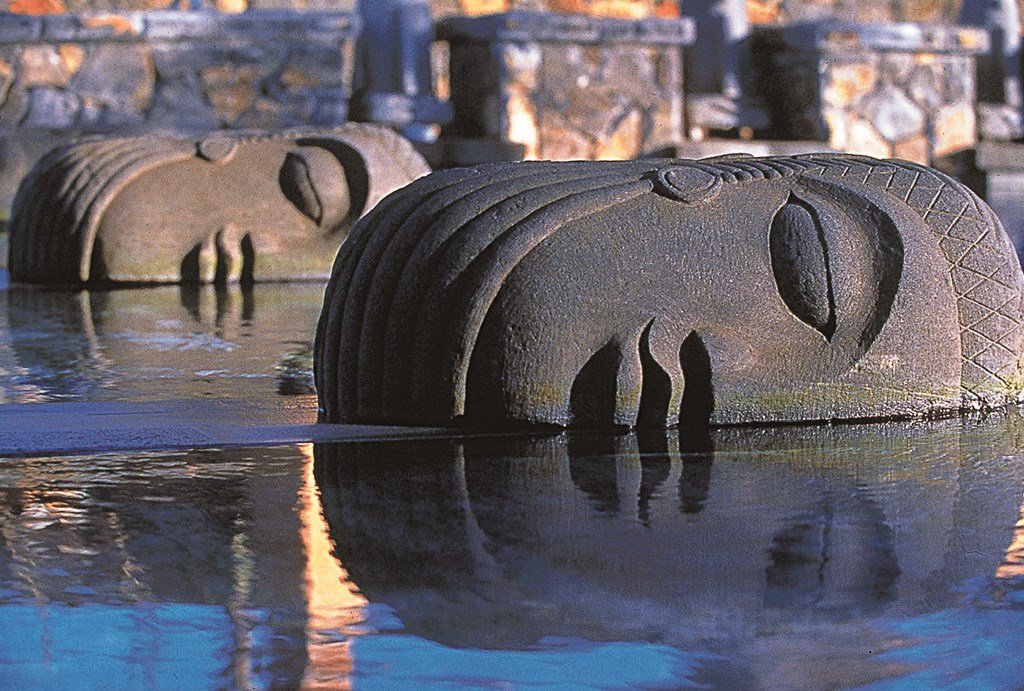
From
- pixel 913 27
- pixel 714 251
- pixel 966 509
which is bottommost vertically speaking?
pixel 966 509

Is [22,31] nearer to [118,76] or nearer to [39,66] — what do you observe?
[39,66]

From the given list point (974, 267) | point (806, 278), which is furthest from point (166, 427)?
point (974, 267)

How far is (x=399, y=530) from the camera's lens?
82.5 inches

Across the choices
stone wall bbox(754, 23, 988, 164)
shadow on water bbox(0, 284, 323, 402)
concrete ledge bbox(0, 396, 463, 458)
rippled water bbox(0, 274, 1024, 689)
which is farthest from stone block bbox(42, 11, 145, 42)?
rippled water bbox(0, 274, 1024, 689)

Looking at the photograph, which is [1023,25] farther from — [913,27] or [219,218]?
[219,218]

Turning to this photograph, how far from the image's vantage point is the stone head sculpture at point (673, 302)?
2746 millimetres

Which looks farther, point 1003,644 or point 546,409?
point 546,409

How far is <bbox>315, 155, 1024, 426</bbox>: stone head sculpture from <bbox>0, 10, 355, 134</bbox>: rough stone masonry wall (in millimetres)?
6165

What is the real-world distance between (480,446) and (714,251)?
1.68 feet

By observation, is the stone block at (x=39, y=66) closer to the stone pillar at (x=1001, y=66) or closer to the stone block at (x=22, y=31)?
the stone block at (x=22, y=31)

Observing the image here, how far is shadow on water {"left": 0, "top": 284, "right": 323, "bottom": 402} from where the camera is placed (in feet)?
11.6

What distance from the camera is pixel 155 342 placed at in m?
4.42

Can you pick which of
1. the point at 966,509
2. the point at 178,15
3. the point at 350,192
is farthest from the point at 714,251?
the point at 178,15

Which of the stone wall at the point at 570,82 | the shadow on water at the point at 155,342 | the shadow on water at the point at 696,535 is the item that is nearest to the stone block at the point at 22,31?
the stone wall at the point at 570,82
